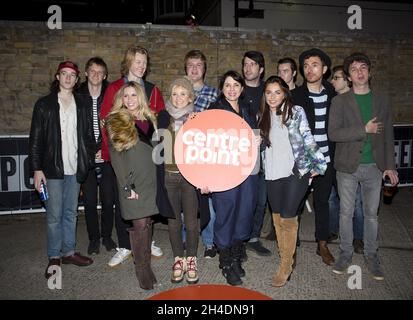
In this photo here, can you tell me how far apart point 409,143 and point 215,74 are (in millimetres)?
3490

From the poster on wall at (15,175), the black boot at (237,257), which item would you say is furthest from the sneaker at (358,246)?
the poster on wall at (15,175)

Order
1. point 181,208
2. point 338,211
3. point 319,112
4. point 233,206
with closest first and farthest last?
1. point 233,206
2. point 181,208
3. point 319,112
4. point 338,211

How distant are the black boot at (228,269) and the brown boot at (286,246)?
0.35 m

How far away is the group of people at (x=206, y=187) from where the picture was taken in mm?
3312

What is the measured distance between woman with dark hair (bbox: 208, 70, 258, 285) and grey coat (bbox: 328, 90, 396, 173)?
0.86 metres

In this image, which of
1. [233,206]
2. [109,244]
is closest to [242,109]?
[233,206]

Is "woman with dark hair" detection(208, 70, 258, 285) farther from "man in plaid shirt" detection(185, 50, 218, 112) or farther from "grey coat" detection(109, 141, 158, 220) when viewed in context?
"grey coat" detection(109, 141, 158, 220)

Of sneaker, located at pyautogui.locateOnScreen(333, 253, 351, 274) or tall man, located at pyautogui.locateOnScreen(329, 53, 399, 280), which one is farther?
sneaker, located at pyautogui.locateOnScreen(333, 253, 351, 274)

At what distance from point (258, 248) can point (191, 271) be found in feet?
3.38

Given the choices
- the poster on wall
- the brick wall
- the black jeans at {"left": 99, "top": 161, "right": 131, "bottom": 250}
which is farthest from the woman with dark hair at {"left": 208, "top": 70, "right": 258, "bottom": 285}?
the poster on wall

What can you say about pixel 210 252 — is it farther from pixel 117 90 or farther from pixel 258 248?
pixel 117 90

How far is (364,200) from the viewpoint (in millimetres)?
3672

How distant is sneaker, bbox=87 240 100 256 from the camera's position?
4246mm

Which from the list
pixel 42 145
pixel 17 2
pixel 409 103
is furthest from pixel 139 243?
pixel 17 2
